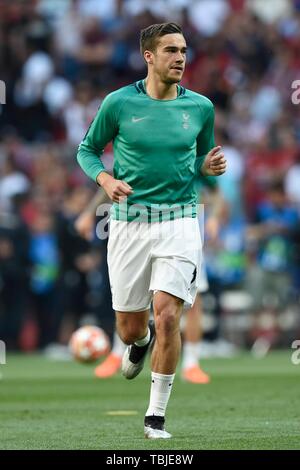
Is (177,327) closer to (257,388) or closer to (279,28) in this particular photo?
(257,388)

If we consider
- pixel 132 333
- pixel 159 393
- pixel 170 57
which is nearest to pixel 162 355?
pixel 159 393

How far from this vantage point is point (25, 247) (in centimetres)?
1867

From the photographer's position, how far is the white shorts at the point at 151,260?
26.3 ft

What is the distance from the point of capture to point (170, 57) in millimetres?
8195

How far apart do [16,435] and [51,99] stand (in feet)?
44.7

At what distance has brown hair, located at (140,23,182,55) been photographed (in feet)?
27.0

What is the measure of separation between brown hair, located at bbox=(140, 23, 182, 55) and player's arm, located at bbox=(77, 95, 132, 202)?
0.43 m

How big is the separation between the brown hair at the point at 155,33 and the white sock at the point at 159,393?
7.07ft

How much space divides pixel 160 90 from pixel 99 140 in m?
0.54

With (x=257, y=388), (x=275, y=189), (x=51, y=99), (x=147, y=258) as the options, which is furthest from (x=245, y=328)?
(x=147, y=258)

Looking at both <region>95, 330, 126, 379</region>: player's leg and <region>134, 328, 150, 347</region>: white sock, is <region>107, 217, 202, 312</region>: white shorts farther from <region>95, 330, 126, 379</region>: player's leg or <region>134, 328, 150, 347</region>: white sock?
<region>95, 330, 126, 379</region>: player's leg
